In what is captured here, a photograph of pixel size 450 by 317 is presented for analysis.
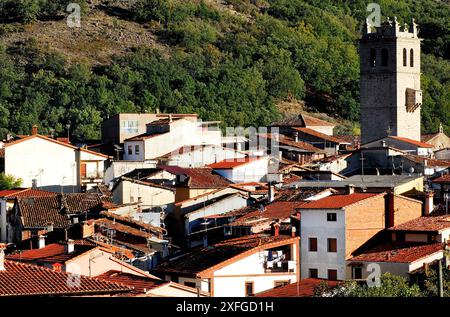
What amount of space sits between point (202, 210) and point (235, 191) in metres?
2.52

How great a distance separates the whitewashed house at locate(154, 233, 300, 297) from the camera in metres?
24.3

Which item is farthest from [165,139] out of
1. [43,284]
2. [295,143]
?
[43,284]

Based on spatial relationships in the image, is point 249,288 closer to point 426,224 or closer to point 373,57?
point 426,224

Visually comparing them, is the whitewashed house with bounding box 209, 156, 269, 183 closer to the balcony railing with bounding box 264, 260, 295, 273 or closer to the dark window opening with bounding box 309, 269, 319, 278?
the dark window opening with bounding box 309, 269, 319, 278

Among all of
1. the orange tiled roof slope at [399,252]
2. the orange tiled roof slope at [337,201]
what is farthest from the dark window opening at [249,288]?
the orange tiled roof slope at [337,201]

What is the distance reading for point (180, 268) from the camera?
25.0m

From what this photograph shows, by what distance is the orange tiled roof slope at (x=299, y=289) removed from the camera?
21930 mm

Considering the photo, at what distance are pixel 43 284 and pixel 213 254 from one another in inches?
519

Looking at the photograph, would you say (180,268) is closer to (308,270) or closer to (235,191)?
(308,270)

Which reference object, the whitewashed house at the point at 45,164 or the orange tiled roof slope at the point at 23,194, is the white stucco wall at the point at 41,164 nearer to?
the whitewashed house at the point at 45,164

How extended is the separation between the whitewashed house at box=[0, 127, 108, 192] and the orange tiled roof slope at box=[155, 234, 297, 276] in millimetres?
15278

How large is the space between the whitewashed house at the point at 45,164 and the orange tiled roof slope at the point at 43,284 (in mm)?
28084

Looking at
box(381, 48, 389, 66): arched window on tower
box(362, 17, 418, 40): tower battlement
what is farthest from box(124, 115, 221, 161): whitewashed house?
box(362, 17, 418, 40): tower battlement
